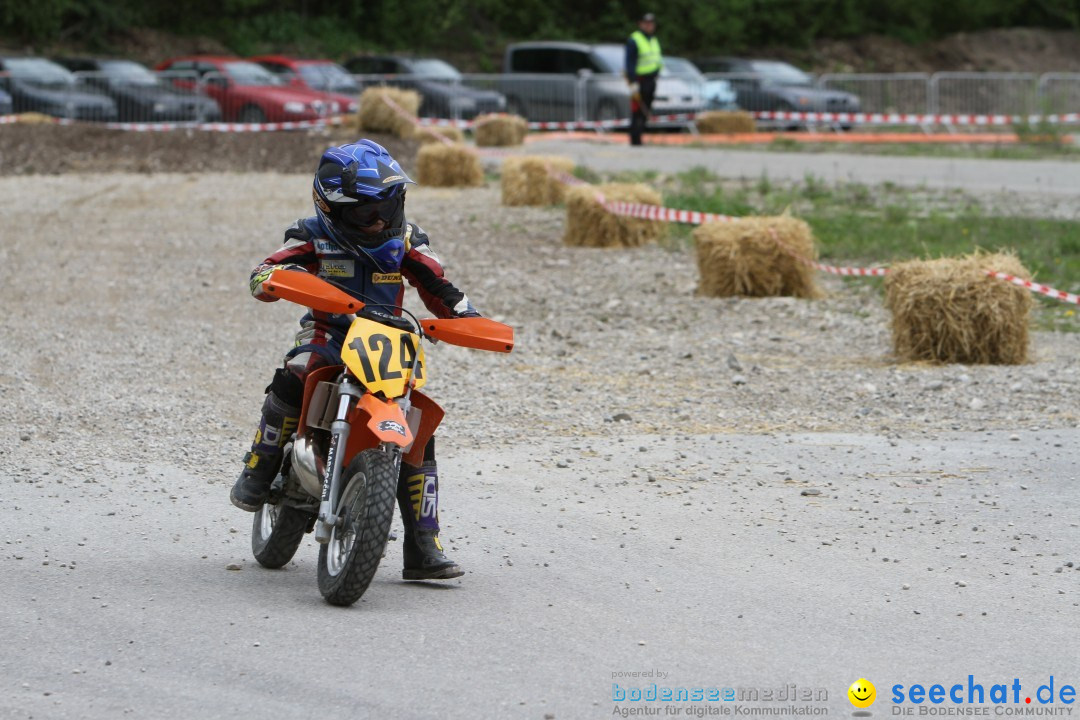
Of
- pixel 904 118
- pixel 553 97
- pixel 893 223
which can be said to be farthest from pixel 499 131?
pixel 893 223

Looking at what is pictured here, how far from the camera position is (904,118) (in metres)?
34.2

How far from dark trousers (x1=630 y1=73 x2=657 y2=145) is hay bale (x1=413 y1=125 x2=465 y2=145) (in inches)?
142

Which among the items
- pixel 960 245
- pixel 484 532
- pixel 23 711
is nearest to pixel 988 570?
pixel 484 532

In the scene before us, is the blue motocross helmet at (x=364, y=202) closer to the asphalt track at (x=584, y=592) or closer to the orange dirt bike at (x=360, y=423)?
the orange dirt bike at (x=360, y=423)

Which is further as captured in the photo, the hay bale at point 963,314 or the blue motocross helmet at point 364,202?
the hay bale at point 963,314

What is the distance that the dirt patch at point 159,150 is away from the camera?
25.3 metres

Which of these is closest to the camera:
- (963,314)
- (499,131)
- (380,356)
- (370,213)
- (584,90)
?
(380,356)

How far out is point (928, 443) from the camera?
8.80 metres

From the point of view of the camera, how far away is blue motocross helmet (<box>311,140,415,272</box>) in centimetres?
596

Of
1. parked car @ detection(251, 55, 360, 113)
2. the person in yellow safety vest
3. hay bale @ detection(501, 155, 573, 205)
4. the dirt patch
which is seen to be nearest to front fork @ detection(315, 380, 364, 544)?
hay bale @ detection(501, 155, 573, 205)

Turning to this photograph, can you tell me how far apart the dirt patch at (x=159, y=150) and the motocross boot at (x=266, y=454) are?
18.9 meters

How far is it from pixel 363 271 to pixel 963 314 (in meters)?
5.95

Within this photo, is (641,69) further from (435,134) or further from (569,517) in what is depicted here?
(569,517)

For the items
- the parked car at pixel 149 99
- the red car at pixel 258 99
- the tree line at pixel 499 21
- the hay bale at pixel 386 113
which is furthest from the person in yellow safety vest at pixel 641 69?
the tree line at pixel 499 21
